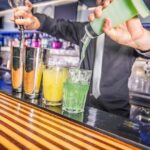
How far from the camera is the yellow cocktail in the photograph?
998mm

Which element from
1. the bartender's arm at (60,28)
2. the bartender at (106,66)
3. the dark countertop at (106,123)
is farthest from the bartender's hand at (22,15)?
the dark countertop at (106,123)

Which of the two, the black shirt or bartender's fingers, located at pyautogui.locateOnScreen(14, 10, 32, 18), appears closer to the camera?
bartender's fingers, located at pyautogui.locateOnScreen(14, 10, 32, 18)

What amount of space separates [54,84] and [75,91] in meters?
0.12

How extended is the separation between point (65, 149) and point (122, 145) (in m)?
0.16

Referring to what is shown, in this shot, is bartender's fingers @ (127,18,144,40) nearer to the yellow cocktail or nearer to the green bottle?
the green bottle

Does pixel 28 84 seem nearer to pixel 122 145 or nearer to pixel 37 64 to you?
pixel 37 64

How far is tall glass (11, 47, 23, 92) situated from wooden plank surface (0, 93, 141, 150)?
284mm

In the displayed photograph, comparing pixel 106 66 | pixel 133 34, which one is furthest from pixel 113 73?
pixel 133 34

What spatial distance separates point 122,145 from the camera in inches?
25.6

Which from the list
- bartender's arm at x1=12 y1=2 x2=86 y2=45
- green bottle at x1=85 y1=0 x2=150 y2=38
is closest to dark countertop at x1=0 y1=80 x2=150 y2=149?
green bottle at x1=85 y1=0 x2=150 y2=38

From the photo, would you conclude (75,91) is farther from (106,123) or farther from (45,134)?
(45,134)

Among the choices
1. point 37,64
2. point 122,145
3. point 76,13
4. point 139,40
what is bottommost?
point 122,145

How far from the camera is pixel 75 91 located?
930mm

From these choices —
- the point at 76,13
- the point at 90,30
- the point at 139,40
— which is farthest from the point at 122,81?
the point at 76,13
